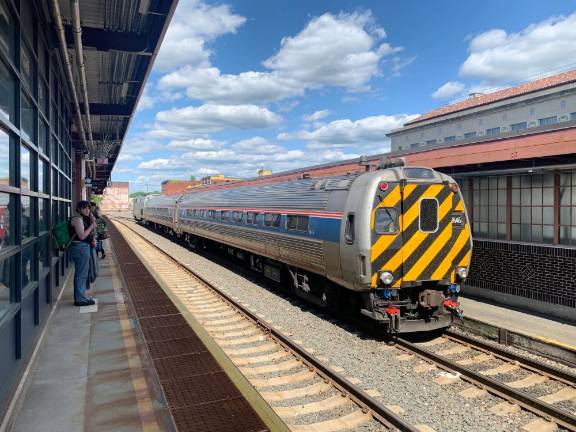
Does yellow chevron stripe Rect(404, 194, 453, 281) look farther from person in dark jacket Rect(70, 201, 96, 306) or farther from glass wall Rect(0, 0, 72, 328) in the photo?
person in dark jacket Rect(70, 201, 96, 306)

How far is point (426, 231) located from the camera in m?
7.71

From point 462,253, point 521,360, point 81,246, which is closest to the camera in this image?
point 521,360

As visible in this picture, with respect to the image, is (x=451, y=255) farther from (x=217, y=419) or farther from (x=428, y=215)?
(x=217, y=419)

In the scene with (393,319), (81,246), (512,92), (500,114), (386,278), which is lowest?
(393,319)

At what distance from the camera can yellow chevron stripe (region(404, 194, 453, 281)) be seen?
24.6 feet

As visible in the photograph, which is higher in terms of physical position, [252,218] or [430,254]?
[252,218]

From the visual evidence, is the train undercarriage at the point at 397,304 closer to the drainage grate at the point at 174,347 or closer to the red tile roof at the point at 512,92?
the drainage grate at the point at 174,347

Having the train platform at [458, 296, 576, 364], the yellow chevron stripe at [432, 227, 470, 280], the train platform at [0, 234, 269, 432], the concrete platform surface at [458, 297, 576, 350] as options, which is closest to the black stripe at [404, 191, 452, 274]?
the yellow chevron stripe at [432, 227, 470, 280]

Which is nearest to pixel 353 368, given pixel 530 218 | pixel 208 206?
pixel 530 218

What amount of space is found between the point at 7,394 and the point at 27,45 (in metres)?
4.11

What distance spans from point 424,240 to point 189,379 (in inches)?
169

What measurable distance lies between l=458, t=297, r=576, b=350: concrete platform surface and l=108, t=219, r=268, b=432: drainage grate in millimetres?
4690

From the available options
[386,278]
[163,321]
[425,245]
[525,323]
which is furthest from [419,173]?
[163,321]

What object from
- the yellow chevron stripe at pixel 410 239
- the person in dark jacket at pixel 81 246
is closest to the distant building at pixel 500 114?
the yellow chevron stripe at pixel 410 239
